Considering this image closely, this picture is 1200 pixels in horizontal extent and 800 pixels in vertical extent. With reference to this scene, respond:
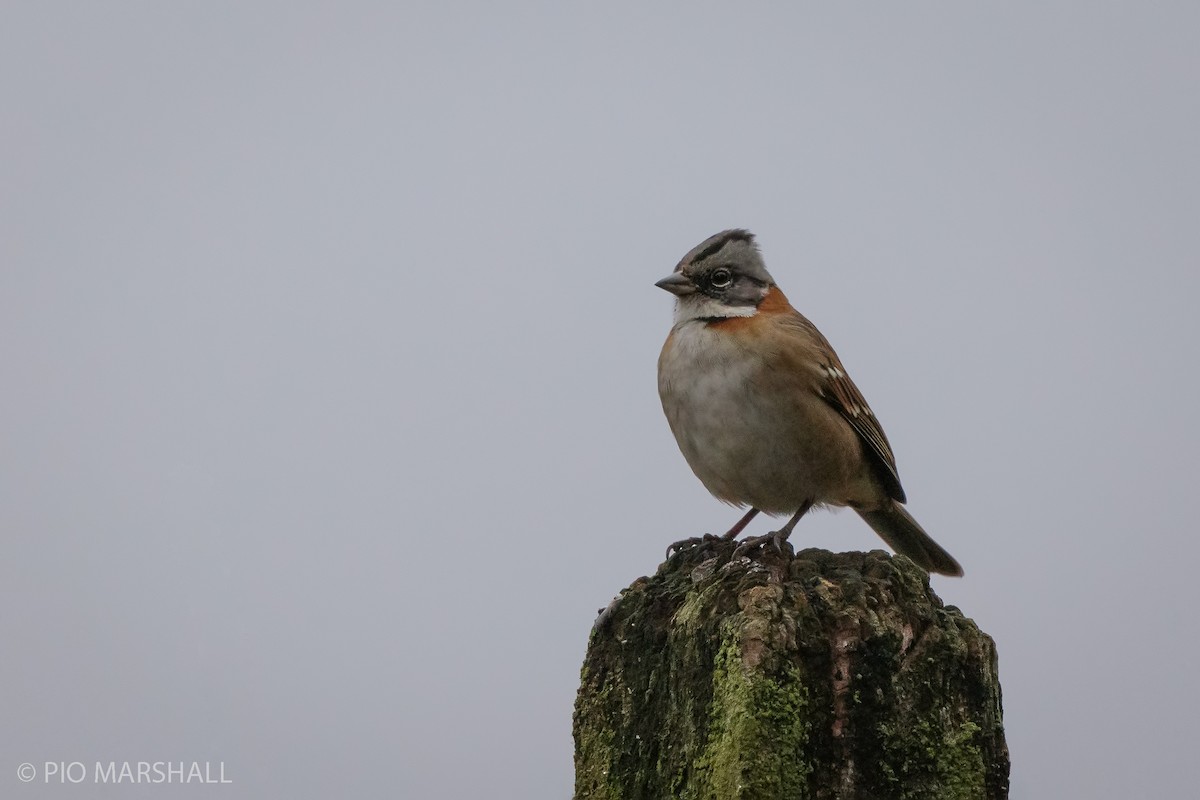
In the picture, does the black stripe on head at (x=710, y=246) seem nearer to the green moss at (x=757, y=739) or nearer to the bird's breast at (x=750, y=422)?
the bird's breast at (x=750, y=422)

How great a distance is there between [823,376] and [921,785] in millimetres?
3062

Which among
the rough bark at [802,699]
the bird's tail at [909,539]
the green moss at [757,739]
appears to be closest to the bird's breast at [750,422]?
the bird's tail at [909,539]

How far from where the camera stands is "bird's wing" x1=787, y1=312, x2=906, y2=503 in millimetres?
6742

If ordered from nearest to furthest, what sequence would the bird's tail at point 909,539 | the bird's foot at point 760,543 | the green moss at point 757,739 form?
1. the green moss at point 757,739
2. the bird's foot at point 760,543
3. the bird's tail at point 909,539

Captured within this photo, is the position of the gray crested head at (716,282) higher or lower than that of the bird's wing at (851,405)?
higher

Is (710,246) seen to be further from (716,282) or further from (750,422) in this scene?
(750,422)

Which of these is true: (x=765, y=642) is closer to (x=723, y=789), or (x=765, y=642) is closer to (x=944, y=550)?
(x=723, y=789)

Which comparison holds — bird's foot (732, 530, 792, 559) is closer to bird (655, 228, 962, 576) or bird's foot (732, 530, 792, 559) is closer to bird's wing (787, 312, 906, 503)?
bird (655, 228, 962, 576)

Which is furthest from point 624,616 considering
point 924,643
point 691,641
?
point 924,643

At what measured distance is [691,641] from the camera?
4246mm

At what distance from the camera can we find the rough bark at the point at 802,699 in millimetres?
3900

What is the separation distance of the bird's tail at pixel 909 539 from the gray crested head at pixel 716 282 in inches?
59.5

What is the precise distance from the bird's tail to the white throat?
1491mm

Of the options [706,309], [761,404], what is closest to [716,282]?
[706,309]
